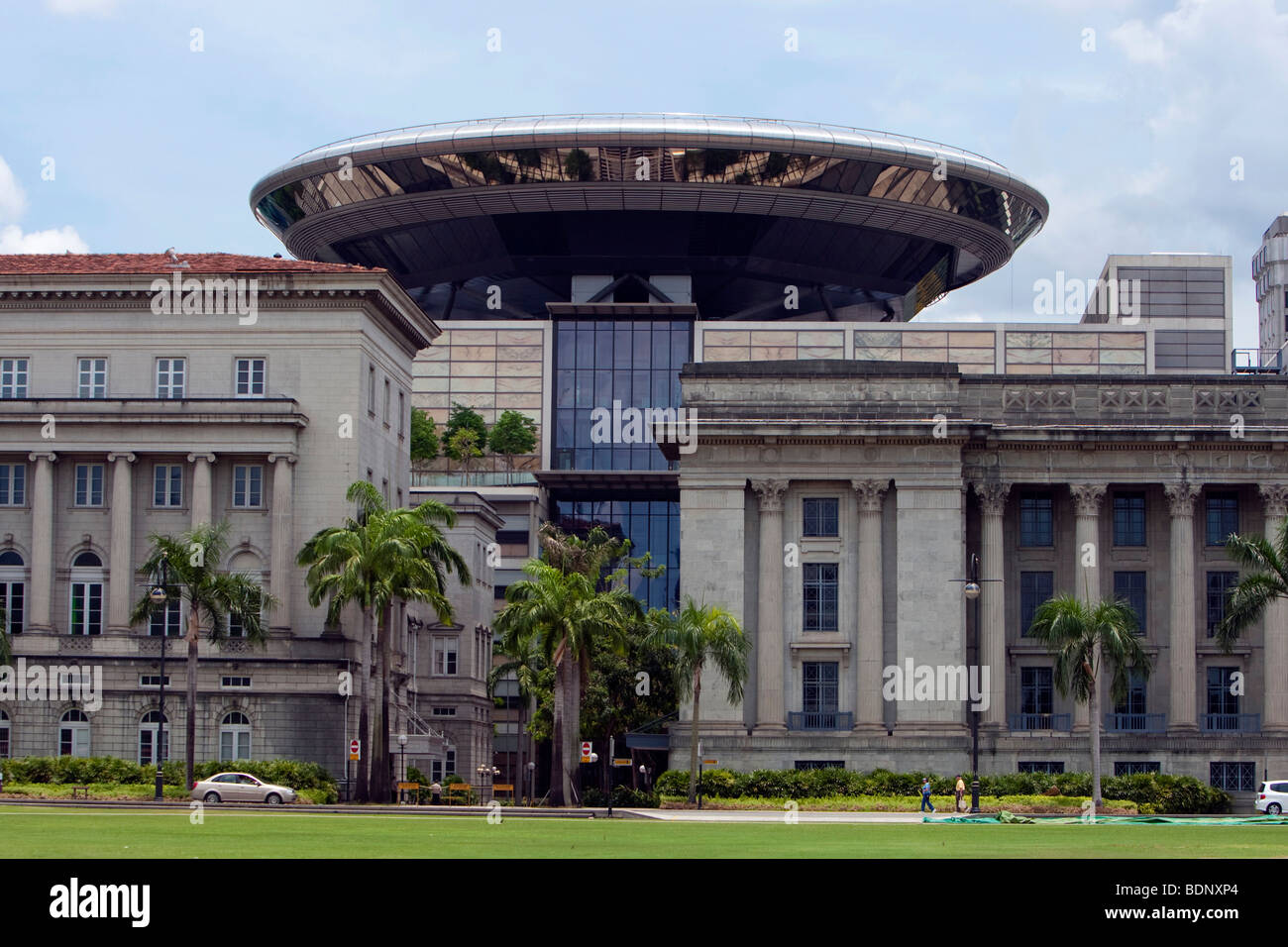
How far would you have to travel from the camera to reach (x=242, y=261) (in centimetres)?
9181

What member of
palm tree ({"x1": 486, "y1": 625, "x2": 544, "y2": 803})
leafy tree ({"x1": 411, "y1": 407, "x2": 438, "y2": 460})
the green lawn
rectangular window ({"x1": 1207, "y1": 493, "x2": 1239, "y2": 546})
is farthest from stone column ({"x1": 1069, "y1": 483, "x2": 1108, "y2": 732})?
leafy tree ({"x1": 411, "y1": 407, "x2": 438, "y2": 460})

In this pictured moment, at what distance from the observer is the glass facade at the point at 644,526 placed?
139 metres

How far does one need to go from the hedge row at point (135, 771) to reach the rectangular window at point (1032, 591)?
99.9 feet

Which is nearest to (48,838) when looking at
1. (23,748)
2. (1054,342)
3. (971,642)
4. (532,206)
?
(23,748)

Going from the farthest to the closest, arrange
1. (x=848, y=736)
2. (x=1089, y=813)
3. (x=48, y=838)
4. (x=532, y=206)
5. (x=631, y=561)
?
(x=532, y=206)
(x=631, y=561)
(x=848, y=736)
(x=1089, y=813)
(x=48, y=838)

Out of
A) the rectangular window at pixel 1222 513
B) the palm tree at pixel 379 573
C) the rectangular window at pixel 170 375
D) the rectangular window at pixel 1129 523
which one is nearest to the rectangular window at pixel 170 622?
the rectangular window at pixel 170 375

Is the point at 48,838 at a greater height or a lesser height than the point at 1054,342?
lesser

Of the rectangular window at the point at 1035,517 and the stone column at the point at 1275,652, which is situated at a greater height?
the rectangular window at the point at 1035,517

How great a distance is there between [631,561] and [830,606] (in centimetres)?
3440

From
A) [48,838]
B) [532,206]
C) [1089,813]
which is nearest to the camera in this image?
[48,838]

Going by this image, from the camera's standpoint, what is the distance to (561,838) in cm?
4306

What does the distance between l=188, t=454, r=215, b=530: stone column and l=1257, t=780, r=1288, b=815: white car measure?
43859 millimetres

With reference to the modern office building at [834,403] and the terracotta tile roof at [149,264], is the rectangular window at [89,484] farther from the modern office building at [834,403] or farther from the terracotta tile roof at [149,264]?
the modern office building at [834,403]

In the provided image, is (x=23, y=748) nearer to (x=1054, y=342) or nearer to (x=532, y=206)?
(x=532, y=206)
